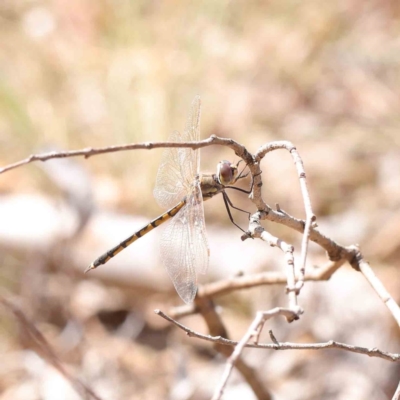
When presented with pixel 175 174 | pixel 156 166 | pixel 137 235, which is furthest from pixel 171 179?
pixel 156 166

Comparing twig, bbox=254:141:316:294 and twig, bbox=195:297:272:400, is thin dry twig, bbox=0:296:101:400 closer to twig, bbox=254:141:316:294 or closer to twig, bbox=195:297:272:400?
twig, bbox=195:297:272:400

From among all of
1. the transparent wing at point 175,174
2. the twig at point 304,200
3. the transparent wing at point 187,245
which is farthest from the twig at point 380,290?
the transparent wing at point 175,174

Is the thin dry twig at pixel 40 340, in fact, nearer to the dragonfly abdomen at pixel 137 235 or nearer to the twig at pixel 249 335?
the dragonfly abdomen at pixel 137 235

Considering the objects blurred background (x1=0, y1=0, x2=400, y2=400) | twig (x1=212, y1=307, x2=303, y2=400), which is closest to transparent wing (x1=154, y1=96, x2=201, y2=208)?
blurred background (x1=0, y1=0, x2=400, y2=400)

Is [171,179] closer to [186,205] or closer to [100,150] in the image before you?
[186,205]

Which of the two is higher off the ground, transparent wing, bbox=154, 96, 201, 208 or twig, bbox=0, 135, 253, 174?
transparent wing, bbox=154, 96, 201, 208

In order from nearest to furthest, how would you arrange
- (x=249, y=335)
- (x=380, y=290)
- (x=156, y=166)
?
(x=249, y=335) → (x=380, y=290) → (x=156, y=166)

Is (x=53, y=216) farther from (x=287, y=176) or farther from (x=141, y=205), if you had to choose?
(x=287, y=176)
